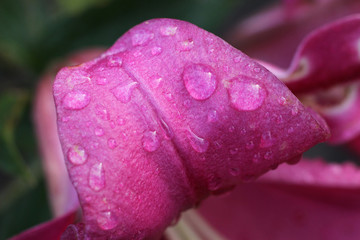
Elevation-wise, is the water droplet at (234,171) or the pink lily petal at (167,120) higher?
the pink lily petal at (167,120)

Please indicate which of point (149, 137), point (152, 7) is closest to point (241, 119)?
point (149, 137)

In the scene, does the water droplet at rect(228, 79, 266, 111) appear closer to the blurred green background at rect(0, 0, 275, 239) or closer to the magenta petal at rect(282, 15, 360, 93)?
the magenta petal at rect(282, 15, 360, 93)

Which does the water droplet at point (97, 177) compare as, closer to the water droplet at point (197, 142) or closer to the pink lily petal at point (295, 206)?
the water droplet at point (197, 142)

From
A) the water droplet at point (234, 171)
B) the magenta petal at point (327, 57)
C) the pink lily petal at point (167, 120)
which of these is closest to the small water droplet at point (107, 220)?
the pink lily petal at point (167, 120)

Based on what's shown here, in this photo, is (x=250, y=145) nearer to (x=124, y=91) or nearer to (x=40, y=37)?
(x=124, y=91)

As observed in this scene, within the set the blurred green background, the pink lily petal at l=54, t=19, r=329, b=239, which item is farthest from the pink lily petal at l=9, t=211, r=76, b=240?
the blurred green background

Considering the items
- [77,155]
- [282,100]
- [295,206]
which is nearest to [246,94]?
[282,100]
